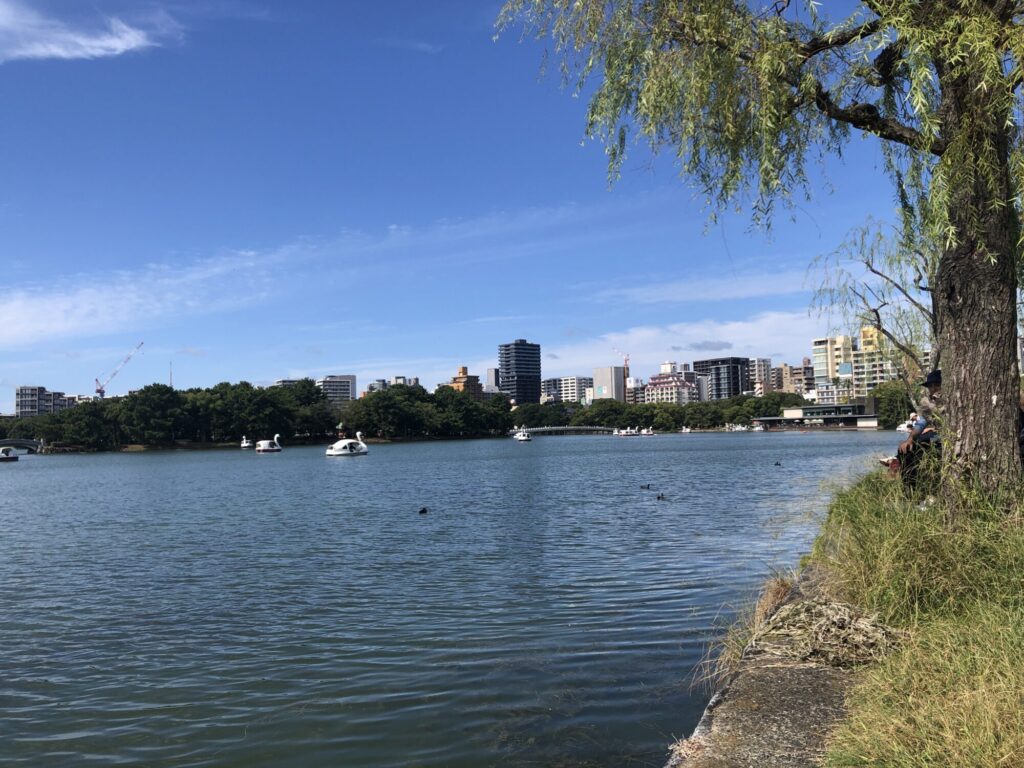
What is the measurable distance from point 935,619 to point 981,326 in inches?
141

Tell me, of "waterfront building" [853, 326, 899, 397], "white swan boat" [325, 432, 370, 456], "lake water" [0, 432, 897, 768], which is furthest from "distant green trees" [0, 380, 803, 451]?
"waterfront building" [853, 326, 899, 397]

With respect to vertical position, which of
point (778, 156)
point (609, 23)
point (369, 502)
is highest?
point (609, 23)

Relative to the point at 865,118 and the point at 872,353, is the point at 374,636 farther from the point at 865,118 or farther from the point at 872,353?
the point at 872,353

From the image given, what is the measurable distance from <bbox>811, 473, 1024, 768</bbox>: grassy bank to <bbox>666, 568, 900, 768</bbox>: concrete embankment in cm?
23

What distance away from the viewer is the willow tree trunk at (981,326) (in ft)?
25.5

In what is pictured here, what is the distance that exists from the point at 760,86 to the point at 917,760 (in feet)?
23.3

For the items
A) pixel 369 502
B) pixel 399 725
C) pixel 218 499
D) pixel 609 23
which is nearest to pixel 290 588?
pixel 399 725

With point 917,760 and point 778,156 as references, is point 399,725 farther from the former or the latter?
point 778,156

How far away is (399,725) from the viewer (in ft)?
26.2

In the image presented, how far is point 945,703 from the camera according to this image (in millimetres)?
4207

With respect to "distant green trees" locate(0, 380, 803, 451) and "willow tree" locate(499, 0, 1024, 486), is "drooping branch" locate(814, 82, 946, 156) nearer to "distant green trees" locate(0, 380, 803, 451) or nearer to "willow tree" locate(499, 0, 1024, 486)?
"willow tree" locate(499, 0, 1024, 486)

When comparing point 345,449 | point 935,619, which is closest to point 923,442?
point 935,619

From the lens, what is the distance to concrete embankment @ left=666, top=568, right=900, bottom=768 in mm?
4527

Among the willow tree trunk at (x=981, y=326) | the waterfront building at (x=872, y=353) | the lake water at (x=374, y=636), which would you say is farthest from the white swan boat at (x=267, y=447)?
the willow tree trunk at (x=981, y=326)
